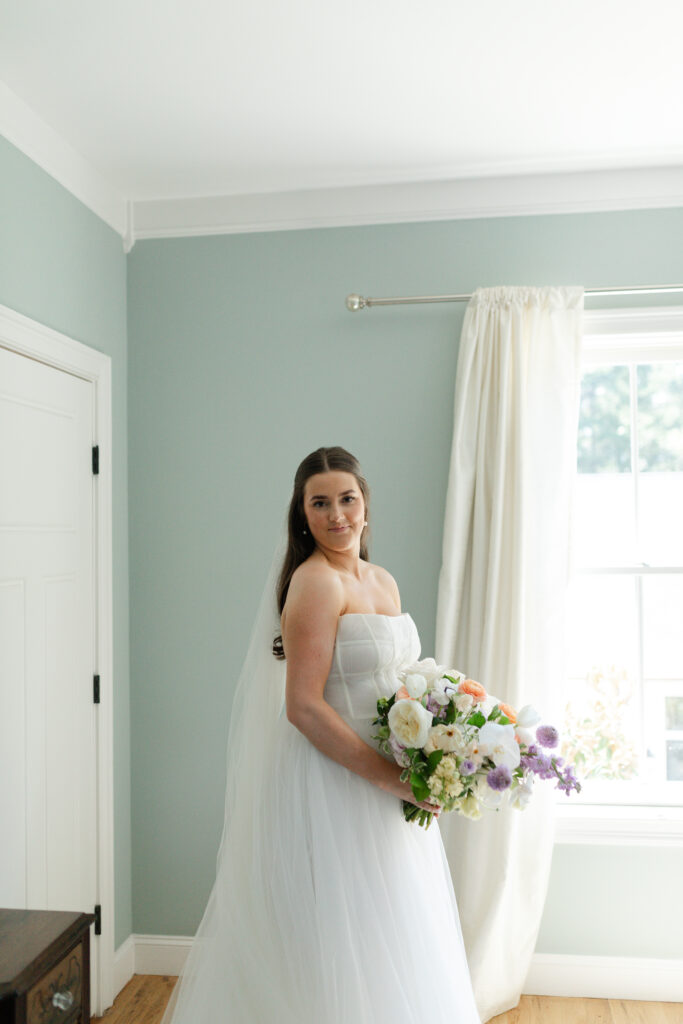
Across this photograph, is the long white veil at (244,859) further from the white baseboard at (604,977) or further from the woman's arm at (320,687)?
the white baseboard at (604,977)

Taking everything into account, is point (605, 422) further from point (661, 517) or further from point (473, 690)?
point (473, 690)

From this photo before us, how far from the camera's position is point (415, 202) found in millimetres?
3195

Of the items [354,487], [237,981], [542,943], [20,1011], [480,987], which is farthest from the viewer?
[542,943]

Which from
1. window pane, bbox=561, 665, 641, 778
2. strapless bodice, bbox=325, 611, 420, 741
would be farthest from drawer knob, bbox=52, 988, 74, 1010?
window pane, bbox=561, 665, 641, 778

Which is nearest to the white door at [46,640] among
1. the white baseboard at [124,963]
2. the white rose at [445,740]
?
the white baseboard at [124,963]

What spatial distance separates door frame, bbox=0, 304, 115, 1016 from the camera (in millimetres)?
2996

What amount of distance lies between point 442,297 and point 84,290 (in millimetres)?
1240

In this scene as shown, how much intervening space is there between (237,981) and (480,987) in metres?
1.22

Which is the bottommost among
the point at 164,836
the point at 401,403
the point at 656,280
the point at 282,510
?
the point at 164,836

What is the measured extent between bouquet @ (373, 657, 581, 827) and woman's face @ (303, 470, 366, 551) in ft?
1.36

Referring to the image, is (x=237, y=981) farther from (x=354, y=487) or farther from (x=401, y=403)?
(x=401, y=403)

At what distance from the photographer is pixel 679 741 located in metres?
3.19

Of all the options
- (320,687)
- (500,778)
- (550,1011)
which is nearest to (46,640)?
(320,687)

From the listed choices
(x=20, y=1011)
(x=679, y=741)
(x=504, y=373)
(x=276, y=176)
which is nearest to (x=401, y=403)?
(x=504, y=373)
